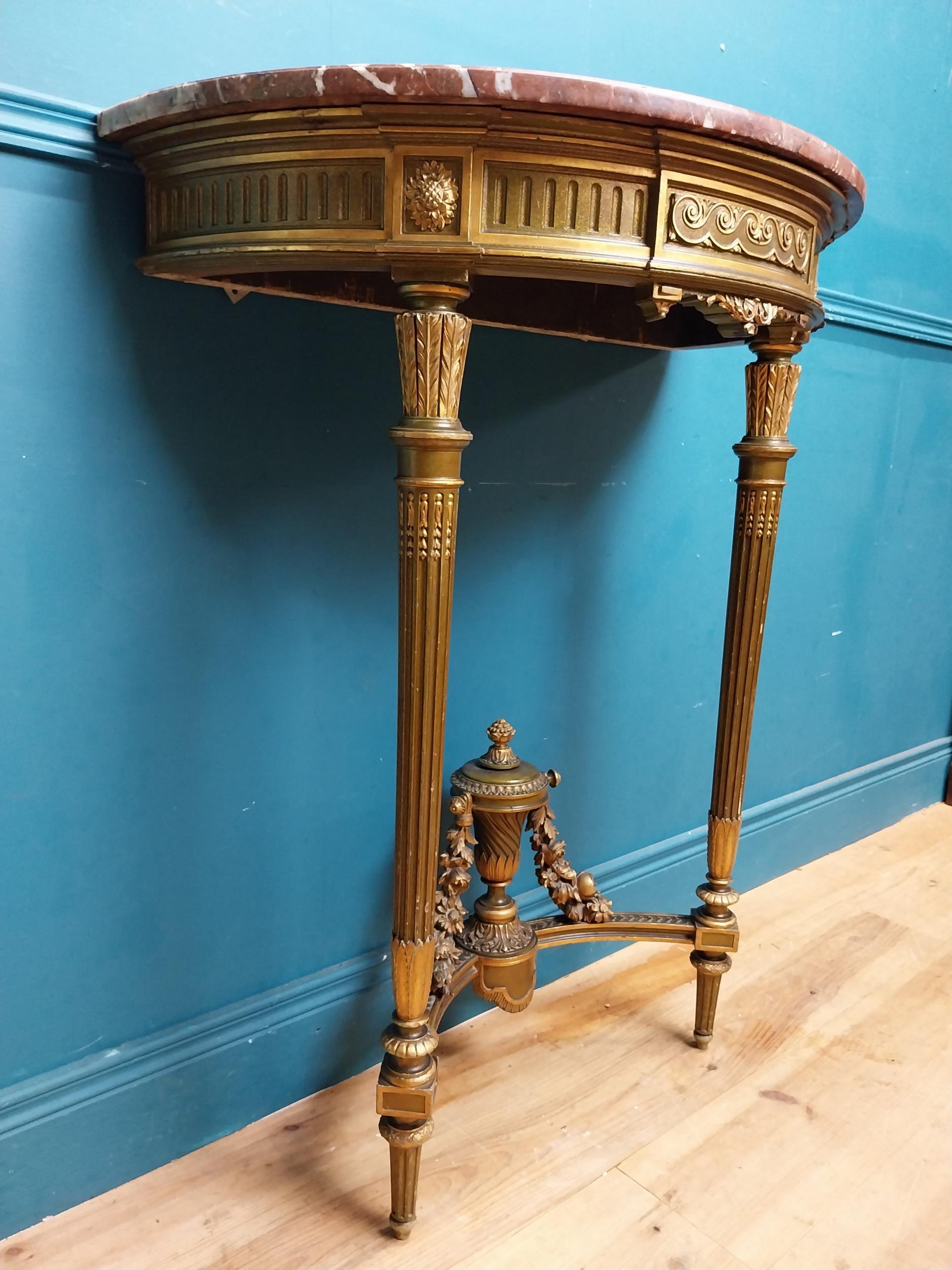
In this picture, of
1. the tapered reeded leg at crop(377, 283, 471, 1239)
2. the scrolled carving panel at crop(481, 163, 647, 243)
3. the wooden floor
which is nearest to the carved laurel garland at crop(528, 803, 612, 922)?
the wooden floor

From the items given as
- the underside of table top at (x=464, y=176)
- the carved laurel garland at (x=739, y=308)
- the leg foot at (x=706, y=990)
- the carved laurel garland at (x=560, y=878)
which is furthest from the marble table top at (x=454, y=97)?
the leg foot at (x=706, y=990)

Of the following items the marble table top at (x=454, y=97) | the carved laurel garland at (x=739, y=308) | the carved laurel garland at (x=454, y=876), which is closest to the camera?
the marble table top at (x=454, y=97)

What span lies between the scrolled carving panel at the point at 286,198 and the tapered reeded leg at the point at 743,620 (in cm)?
70

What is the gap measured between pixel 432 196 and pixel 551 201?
113 mm

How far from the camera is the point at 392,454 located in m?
1.36

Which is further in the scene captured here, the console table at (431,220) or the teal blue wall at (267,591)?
the teal blue wall at (267,591)

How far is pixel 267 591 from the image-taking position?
1.29m

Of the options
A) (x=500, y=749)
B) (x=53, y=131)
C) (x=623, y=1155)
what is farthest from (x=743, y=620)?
(x=53, y=131)

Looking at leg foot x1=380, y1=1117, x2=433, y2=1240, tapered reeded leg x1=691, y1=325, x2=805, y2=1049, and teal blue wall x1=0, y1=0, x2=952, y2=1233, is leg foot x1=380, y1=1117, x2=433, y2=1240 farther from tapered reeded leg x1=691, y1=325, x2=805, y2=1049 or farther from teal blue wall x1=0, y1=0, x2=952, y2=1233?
tapered reeded leg x1=691, y1=325, x2=805, y2=1049

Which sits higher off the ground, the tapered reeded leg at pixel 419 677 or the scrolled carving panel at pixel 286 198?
the scrolled carving panel at pixel 286 198

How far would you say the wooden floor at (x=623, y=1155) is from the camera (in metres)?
1.17

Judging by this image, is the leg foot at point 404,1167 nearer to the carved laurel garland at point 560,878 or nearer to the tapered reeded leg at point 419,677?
the tapered reeded leg at point 419,677

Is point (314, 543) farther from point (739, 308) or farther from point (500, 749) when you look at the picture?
point (739, 308)

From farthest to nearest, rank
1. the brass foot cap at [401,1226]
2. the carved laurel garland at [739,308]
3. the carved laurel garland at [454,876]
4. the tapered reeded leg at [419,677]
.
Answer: the carved laurel garland at [454,876] → the brass foot cap at [401,1226] → the carved laurel garland at [739,308] → the tapered reeded leg at [419,677]
